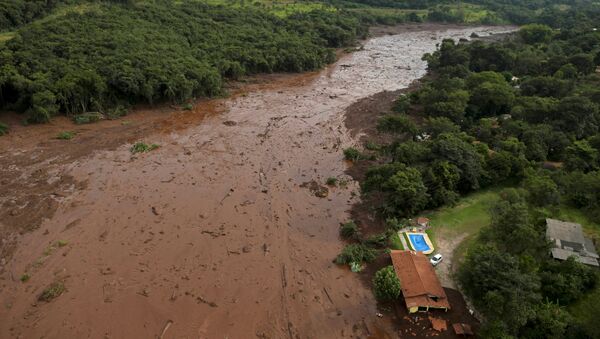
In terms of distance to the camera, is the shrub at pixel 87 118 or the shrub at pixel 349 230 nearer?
the shrub at pixel 349 230

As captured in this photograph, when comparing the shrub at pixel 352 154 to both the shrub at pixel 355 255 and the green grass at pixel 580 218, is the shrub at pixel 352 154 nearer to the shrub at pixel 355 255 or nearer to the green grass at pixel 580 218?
the shrub at pixel 355 255

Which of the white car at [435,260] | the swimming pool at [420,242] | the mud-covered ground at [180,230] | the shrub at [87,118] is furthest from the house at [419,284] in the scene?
the shrub at [87,118]

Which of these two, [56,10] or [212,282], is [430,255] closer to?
[212,282]

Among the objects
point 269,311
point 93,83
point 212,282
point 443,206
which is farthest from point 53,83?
point 443,206

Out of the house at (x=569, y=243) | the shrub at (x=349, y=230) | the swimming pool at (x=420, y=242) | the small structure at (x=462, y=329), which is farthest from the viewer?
the shrub at (x=349, y=230)

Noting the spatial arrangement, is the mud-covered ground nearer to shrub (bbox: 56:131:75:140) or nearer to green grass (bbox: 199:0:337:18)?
shrub (bbox: 56:131:75:140)
